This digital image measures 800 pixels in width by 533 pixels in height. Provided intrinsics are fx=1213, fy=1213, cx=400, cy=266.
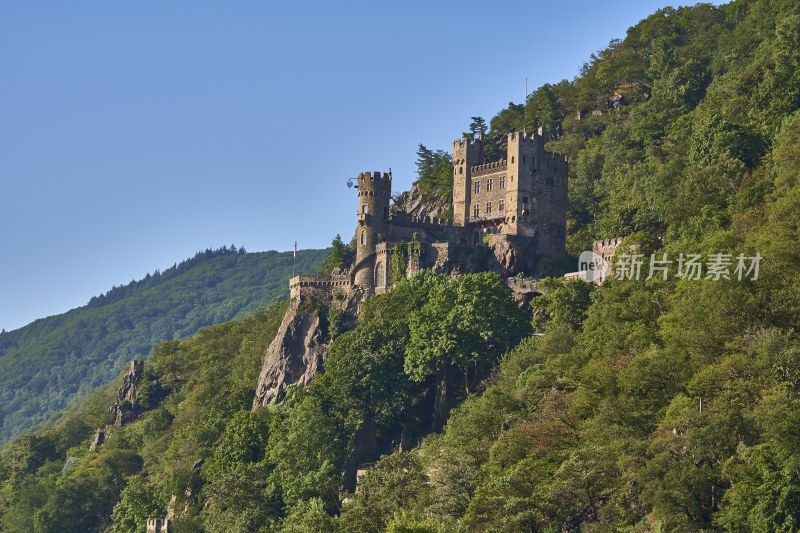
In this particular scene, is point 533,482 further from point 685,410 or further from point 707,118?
point 707,118

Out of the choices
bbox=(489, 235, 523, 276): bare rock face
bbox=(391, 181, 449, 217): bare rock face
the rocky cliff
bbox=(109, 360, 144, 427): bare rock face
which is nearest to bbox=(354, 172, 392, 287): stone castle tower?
the rocky cliff

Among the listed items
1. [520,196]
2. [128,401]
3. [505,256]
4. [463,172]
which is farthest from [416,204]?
[128,401]

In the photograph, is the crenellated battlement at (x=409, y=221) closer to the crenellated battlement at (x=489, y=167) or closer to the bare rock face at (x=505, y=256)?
the crenellated battlement at (x=489, y=167)

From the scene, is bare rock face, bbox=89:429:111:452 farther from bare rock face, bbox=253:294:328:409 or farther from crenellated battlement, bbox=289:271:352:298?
crenellated battlement, bbox=289:271:352:298

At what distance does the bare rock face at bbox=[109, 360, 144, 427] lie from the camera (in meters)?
109

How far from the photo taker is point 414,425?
76.2 m

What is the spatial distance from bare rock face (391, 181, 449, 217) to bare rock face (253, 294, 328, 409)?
59.2 feet

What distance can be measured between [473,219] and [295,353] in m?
16.8

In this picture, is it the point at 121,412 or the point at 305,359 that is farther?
the point at 121,412

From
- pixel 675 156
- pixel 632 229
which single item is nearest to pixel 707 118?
pixel 675 156

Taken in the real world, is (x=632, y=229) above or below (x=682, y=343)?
above

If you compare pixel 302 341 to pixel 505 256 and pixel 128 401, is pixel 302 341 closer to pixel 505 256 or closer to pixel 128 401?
pixel 505 256

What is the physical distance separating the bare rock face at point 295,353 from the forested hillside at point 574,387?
2388 millimetres

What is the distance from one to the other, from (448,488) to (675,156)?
45493 mm
